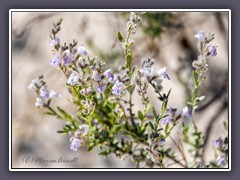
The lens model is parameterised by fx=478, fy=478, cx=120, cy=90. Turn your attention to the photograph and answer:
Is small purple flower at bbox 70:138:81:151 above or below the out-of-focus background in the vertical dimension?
below

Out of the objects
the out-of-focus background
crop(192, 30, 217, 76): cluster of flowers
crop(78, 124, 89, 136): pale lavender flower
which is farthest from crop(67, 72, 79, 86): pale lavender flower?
the out-of-focus background

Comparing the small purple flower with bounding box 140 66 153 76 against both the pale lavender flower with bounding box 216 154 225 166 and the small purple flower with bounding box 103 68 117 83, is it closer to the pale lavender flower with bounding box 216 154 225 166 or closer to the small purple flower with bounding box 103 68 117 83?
the small purple flower with bounding box 103 68 117 83

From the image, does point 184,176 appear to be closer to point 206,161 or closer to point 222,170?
point 222,170

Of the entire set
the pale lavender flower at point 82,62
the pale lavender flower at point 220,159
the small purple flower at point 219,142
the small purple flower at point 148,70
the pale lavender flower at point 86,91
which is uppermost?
the pale lavender flower at point 82,62

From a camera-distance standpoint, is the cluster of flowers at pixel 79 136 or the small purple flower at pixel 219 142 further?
the small purple flower at pixel 219 142

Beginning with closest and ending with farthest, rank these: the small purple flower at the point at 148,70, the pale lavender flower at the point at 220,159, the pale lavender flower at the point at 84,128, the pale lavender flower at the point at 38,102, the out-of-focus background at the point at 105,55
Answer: the small purple flower at the point at 148,70
the pale lavender flower at the point at 84,128
the pale lavender flower at the point at 38,102
the pale lavender flower at the point at 220,159
the out-of-focus background at the point at 105,55

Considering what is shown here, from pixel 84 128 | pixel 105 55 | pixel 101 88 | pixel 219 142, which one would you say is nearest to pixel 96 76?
pixel 101 88

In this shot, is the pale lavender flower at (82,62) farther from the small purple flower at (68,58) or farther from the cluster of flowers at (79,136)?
the cluster of flowers at (79,136)

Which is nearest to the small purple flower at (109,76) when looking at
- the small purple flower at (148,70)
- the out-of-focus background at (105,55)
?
the small purple flower at (148,70)
